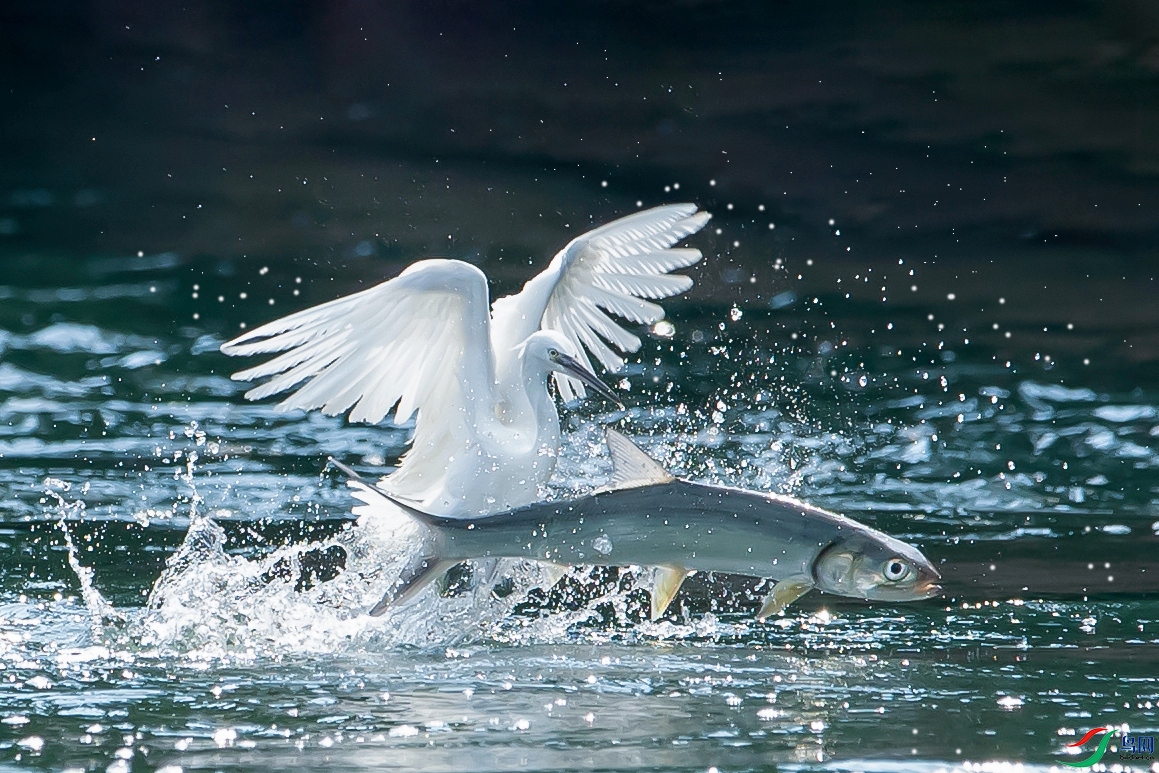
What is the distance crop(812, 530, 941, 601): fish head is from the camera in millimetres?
2914

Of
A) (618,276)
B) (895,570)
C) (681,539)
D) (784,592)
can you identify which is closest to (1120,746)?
(895,570)

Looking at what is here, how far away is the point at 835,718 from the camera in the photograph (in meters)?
2.87

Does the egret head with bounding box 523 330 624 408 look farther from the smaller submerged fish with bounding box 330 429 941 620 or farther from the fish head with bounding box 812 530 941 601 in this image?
the fish head with bounding box 812 530 941 601

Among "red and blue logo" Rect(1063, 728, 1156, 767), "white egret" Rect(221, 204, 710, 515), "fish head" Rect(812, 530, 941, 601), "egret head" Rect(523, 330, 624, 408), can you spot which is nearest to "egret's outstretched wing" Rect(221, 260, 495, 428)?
"white egret" Rect(221, 204, 710, 515)

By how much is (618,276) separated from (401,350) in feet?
2.96

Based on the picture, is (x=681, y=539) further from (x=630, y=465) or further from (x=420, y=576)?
(x=420, y=576)

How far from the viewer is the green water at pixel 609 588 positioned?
9.08 ft

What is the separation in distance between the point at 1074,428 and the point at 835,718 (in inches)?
141

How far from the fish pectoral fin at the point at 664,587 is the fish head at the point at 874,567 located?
0.29m

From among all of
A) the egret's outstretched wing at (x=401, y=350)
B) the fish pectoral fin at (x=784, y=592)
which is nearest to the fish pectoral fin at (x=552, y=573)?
the egret's outstretched wing at (x=401, y=350)

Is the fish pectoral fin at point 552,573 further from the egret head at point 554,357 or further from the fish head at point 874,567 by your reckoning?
the fish head at point 874,567

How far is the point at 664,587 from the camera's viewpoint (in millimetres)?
3135

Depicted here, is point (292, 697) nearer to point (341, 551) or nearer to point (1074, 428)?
point (341, 551)

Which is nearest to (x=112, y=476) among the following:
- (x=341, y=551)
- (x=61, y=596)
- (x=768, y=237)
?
(x=341, y=551)
